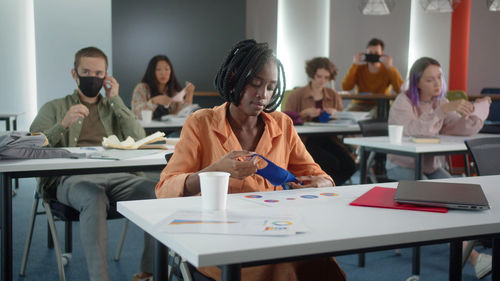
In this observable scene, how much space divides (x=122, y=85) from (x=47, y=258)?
510cm

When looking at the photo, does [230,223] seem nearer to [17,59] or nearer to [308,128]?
[308,128]

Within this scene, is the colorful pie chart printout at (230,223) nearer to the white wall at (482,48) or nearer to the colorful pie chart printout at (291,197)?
the colorful pie chart printout at (291,197)

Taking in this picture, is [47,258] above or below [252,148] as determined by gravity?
below

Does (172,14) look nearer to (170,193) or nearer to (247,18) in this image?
(247,18)

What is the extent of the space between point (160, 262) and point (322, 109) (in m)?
3.76

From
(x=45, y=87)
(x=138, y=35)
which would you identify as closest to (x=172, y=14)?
(x=138, y=35)

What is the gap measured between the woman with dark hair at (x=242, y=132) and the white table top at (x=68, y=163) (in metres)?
0.69

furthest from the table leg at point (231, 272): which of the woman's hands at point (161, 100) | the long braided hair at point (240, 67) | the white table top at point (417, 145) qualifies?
the woman's hands at point (161, 100)

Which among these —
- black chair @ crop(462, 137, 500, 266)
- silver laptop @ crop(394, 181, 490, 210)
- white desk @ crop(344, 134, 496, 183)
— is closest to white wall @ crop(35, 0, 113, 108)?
white desk @ crop(344, 134, 496, 183)

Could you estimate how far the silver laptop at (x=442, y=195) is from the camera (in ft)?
4.78

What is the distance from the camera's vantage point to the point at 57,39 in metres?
7.76

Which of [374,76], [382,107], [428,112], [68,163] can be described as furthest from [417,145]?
[374,76]

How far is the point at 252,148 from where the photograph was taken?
202cm

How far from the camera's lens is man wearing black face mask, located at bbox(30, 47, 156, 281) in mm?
2506
